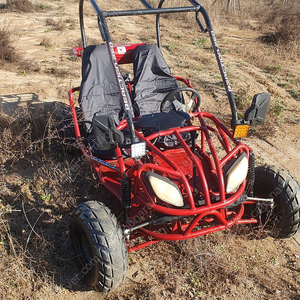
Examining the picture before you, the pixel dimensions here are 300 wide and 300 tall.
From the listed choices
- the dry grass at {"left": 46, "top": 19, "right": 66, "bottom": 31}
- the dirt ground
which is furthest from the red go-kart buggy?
the dry grass at {"left": 46, "top": 19, "right": 66, "bottom": 31}

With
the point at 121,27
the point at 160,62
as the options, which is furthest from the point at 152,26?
the point at 160,62

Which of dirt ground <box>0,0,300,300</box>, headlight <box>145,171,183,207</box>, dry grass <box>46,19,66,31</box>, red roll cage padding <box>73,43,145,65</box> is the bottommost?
dirt ground <box>0,0,300,300</box>

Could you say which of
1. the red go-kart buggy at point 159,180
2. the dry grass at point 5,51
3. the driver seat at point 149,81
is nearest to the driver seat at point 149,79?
the driver seat at point 149,81

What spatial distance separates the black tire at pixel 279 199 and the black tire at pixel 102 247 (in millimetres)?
1548

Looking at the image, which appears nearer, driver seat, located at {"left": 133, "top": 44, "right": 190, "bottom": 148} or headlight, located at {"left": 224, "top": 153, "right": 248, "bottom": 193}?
headlight, located at {"left": 224, "top": 153, "right": 248, "bottom": 193}

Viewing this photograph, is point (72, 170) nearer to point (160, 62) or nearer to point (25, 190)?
point (25, 190)

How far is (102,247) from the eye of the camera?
2541 mm

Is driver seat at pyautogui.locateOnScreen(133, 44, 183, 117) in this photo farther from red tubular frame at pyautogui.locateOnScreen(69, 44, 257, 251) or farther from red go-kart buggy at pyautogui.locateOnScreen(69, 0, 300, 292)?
red tubular frame at pyautogui.locateOnScreen(69, 44, 257, 251)

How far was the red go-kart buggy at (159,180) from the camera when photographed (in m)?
2.62

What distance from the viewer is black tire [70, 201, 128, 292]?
2.55 metres

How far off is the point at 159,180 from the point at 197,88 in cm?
500

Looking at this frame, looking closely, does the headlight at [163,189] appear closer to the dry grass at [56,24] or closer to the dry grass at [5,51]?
the dry grass at [5,51]

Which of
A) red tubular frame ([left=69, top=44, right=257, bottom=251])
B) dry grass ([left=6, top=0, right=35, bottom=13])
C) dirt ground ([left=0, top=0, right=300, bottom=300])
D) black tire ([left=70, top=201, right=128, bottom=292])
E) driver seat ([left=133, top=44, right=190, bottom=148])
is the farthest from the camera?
dry grass ([left=6, top=0, right=35, bottom=13])

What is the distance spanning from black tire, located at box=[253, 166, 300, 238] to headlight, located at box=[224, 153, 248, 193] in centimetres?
58
